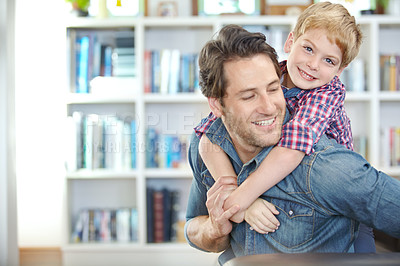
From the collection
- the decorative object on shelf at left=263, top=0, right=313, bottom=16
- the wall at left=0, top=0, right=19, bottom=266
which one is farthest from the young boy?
the decorative object on shelf at left=263, top=0, right=313, bottom=16

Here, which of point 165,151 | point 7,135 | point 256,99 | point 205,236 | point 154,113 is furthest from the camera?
point 154,113

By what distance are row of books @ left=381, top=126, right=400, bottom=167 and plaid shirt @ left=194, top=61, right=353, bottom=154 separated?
6.18ft

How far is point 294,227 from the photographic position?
44.4 inches

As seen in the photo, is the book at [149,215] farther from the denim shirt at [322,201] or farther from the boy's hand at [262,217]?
the boy's hand at [262,217]

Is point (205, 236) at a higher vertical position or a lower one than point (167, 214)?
higher

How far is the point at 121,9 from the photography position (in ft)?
10.2

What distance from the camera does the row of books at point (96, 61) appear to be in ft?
10.0

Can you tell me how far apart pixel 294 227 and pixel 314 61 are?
0.46 m

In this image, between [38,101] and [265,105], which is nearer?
[265,105]

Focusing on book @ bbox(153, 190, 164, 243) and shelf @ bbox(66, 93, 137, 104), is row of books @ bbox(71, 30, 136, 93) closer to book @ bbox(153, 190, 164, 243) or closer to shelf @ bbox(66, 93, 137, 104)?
shelf @ bbox(66, 93, 137, 104)

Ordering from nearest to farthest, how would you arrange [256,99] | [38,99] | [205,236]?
1. [256,99]
2. [205,236]
3. [38,99]

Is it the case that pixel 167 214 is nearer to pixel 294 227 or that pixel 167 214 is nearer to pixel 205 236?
pixel 205 236

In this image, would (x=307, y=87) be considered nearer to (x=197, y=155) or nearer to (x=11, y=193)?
(x=197, y=155)

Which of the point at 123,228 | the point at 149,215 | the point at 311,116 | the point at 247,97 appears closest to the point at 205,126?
the point at 247,97
